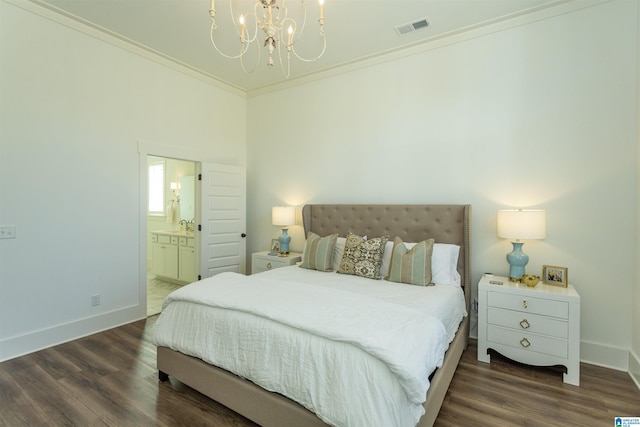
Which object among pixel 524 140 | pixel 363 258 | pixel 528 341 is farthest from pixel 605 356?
pixel 363 258

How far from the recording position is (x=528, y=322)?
252 centimetres

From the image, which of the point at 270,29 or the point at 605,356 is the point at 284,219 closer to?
the point at 270,29

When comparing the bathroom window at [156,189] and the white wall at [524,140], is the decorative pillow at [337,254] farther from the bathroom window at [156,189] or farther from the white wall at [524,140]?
the bathroom window at [156,189]

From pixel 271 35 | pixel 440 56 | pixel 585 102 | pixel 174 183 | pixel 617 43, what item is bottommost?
pixel 174 183

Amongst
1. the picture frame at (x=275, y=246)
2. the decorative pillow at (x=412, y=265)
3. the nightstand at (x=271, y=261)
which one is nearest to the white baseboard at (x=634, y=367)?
the decorative pillow at (x=412, y=265)

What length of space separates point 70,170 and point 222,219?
1.85 meters

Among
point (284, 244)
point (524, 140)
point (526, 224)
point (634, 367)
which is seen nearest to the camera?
point (634, 367)

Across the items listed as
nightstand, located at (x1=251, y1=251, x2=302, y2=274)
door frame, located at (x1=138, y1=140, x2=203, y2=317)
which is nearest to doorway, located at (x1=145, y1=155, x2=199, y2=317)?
door frame, located at (x1=138, y1=140, x2=203, y2=317)

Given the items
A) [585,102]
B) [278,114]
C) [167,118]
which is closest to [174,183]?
[167,118]

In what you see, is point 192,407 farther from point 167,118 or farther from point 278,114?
point 278,114

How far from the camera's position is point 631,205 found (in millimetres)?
2547

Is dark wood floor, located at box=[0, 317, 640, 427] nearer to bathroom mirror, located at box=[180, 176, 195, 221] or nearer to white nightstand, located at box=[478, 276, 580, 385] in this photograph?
white nightstand, located at box=[478, 276, 580, 385]

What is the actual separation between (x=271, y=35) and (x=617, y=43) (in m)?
2.95

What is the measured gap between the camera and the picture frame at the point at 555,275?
264 centimetres
